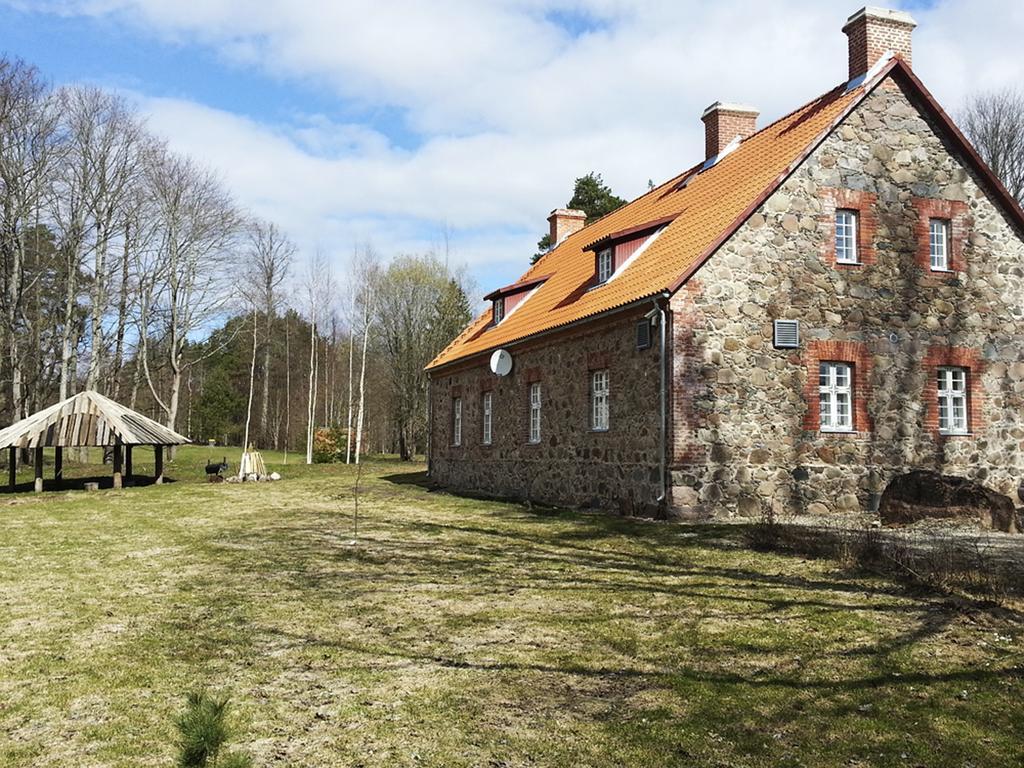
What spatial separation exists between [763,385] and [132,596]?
1102 cm

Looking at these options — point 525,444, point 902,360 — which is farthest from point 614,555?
point 525,444

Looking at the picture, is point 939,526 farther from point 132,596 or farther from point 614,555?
point 132,596

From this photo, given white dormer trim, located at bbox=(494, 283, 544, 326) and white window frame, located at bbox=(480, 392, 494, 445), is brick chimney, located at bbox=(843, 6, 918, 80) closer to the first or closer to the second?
white dormer trim, located at bbox=(494, 283, 544, 326)

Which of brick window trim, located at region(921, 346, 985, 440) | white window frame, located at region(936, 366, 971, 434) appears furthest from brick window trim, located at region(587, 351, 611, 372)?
white window frame, located at region(936, 366, 971, 434)

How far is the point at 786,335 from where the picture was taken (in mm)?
16062

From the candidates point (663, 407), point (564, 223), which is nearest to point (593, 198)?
point (564, 223)

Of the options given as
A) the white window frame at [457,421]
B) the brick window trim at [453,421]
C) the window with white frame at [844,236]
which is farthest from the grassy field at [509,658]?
the white window frame at [457,421]

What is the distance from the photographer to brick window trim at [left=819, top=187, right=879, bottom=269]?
1652 cm

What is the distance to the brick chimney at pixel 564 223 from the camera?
97.1ft

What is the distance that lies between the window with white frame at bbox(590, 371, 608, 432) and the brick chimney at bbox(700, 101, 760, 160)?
691 centimetres

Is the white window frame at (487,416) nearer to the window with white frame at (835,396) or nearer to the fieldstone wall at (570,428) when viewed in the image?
the fieldstone wall at (570,428)

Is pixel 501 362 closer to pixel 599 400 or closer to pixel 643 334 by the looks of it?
pixel 599 400

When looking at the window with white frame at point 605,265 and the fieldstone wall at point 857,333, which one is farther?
the window with white frame at point 605,265

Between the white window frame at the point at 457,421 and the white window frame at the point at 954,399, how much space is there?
13264 millimetres
